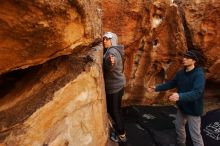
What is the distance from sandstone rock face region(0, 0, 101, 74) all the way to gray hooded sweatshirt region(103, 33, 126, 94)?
3.21 ft

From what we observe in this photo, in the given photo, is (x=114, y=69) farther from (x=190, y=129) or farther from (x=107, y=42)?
(x=190, y=129)

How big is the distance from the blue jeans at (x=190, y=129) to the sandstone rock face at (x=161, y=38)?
184cm

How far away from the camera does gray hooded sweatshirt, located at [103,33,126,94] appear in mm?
4266

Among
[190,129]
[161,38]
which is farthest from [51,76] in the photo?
[161,38]

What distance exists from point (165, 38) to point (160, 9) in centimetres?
64

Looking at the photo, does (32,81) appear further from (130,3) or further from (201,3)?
(201,3)

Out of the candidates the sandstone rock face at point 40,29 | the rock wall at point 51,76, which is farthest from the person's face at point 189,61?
the sandstone rock face at point 40,29

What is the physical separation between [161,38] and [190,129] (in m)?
2.43

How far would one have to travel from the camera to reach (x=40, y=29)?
108 inches

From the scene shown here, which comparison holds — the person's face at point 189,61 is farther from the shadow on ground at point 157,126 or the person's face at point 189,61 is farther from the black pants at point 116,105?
the shadow on ground at point 157,126

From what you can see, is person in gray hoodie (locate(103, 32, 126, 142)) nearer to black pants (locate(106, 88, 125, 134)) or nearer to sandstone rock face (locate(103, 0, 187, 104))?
black pants (locate(106, 88, 125, 134))

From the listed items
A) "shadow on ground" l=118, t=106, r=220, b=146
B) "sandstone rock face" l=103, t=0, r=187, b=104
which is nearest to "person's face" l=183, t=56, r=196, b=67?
"shadow on ground" l=118, t=106, r=220, b=146

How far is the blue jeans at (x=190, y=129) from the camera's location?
14.6 ft

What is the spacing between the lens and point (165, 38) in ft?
21.4
